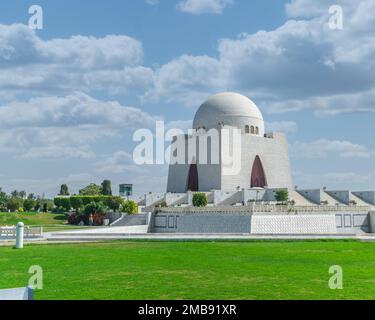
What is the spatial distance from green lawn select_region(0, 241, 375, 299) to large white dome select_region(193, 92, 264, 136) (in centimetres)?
3272

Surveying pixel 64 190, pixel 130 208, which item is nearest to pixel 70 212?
pixel 130 208

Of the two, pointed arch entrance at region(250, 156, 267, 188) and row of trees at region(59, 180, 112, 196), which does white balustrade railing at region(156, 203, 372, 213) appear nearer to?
pointed arch entrance at region(250, 156, 267, 188)

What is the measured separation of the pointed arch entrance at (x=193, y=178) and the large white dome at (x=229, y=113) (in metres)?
4.46

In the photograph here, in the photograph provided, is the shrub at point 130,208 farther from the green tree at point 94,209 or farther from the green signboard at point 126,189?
the green signboard at point 126,189

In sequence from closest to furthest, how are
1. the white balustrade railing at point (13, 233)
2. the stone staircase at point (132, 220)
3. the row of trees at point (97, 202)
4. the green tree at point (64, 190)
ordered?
1. the white balustrade railing at point (13, 233)
2. the stone staircase at point (132, 220)
3. the row of trees at point (97, 202)
4. the green tree at point (64, 190)

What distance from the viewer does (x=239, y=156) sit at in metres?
48.3

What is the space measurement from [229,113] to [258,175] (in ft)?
24.1

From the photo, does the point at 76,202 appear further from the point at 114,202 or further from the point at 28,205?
the point at 28,205

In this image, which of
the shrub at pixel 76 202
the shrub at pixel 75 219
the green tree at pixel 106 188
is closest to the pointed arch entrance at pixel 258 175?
the shrub at pixel 76 202

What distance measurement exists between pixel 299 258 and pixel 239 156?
3462 cm

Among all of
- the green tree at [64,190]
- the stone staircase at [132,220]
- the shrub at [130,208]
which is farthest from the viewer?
the green tree at [64,190]

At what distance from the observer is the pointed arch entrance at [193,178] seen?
4975 cm
